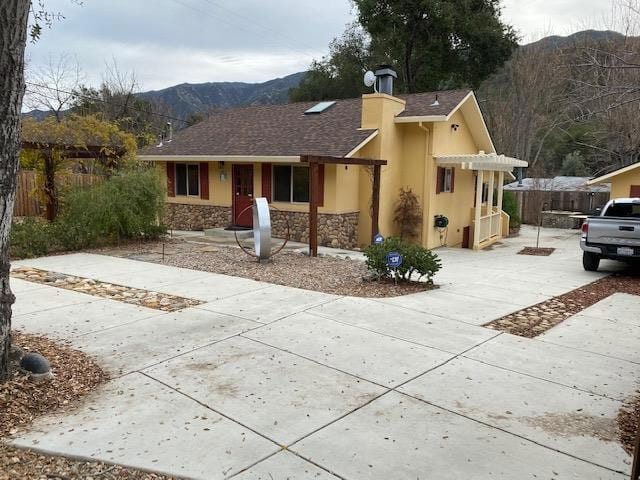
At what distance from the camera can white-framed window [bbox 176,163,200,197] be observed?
17.0 meters

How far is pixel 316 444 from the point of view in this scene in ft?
11.1

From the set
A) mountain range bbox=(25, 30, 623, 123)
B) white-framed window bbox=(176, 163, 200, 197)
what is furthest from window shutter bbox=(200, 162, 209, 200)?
mountain range bbox=(25, 30, 623, 123)

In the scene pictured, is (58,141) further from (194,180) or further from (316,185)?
(316,185)

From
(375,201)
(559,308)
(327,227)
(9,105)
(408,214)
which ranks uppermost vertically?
(9,105)

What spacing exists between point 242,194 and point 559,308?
10560 mm

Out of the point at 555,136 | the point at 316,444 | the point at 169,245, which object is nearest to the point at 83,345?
the point at 316,444

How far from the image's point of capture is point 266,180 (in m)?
15.1

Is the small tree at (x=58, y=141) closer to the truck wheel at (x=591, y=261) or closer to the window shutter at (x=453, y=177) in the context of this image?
the window shutter at (x=453, y=177)

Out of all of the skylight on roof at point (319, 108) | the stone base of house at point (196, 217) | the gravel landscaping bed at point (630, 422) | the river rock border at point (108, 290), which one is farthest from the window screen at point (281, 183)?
the gravel landscaping bed at point (630, 422)

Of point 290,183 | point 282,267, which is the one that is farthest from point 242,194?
point 282,267

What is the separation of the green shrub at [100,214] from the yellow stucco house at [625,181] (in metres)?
14.8

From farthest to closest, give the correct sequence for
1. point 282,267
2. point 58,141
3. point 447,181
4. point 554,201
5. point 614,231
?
point 554,201 → point 447,181 → point 58,141 → point 614,231 → point 282,267

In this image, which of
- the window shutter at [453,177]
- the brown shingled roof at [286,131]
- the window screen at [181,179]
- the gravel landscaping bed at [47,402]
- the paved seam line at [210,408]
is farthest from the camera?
the window screen at [181,179]

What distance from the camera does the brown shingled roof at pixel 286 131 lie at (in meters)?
14.0
